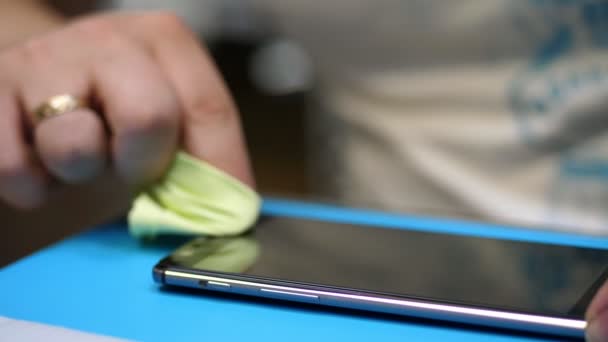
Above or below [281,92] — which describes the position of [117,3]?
above

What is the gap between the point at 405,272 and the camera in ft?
0.93

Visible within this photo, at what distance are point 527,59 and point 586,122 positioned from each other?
65 mm

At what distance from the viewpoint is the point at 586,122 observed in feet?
1.53

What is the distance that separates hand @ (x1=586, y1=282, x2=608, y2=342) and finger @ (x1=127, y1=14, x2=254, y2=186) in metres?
0.19

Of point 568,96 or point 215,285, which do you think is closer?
point 215,285

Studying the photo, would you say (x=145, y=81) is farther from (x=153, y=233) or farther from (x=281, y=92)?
(x=281, y=92)

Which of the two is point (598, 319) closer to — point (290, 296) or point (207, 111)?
point (290, 296)

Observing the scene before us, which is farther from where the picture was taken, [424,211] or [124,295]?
[424,211]

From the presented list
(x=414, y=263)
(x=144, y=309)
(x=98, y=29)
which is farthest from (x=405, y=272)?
(x=98, y=29)

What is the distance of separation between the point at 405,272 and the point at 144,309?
12 centimetres

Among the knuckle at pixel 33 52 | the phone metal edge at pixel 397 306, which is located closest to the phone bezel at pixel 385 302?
the phone metal edge at pixel 397 306

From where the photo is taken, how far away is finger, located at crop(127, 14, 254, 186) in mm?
340

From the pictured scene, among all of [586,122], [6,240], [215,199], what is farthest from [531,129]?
[6,240]

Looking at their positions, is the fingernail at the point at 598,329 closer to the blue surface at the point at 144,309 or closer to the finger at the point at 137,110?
the blue surface at the point at 144,309
